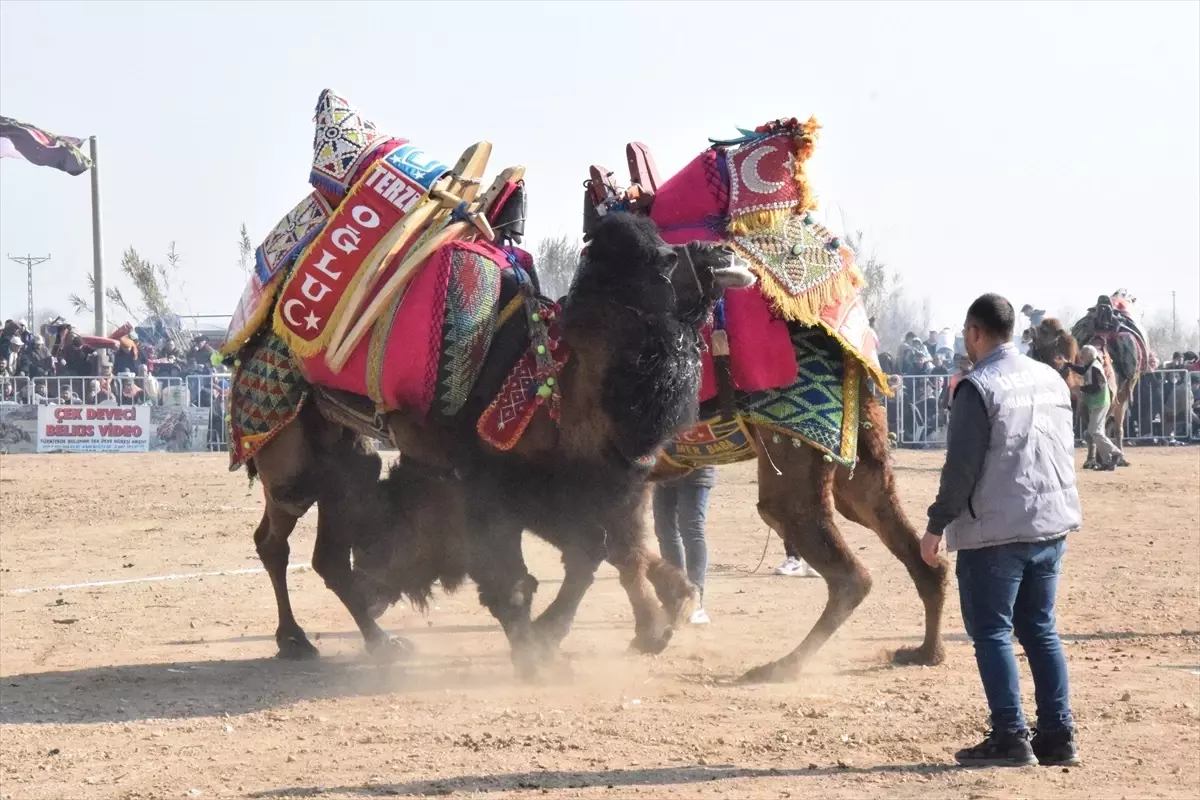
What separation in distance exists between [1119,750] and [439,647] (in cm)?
402

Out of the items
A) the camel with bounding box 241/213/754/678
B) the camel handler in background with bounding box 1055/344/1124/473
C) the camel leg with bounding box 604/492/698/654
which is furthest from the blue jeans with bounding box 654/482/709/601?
the camel handler in background with bounding box 1055/344/1124/473

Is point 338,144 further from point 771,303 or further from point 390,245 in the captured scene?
point 771,303

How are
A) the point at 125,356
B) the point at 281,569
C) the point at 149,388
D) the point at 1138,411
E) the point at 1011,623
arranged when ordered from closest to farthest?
the point at 1011,623 → the point at 281,569 → the point at 149,388 → the point at 1138,411 → the point at 125,356

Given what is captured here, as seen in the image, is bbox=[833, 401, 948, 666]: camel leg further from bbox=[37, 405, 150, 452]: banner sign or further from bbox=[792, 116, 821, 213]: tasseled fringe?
bbox=[37, 405, 150, 452]: banner sign

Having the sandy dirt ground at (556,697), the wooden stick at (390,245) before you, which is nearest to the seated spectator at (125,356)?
the sandy dirt ground at (556,697)

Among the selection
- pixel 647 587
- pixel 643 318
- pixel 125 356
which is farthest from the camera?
pixel 125 356

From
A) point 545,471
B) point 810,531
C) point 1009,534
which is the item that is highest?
point 545,471

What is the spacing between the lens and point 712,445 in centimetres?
722

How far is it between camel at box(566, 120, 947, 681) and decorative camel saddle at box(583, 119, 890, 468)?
0.04 feet

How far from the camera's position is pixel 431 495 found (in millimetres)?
7336

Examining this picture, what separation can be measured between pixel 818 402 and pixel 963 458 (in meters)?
1.62

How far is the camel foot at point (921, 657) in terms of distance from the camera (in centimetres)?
725

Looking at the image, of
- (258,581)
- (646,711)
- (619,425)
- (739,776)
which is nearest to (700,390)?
(619,425)

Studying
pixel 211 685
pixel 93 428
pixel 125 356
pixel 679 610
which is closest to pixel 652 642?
pixel 679 610
